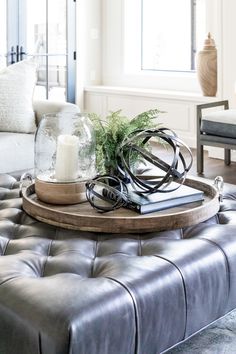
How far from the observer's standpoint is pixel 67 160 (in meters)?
1.89

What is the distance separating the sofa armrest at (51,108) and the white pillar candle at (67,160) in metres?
1.57

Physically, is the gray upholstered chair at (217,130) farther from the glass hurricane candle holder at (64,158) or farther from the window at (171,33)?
the glass hurricane candle holder at (64,158)

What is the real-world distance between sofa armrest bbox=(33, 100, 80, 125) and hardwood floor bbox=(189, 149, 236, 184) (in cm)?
132

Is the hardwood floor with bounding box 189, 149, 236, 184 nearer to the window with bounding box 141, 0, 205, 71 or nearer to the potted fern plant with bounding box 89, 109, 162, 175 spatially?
the window with bounding box 141, 0, 205, 71

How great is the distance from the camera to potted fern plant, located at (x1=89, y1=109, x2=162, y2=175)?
1.95 metres

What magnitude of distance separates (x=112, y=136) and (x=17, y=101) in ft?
5.38

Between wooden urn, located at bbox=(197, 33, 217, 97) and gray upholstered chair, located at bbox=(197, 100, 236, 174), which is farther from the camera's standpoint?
wooden urn, located at bbox=(197, 33, 217, 97)

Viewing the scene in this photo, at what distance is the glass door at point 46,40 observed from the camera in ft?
19.6

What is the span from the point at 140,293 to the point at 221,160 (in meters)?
3.72

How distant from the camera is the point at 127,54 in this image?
6.30 metres

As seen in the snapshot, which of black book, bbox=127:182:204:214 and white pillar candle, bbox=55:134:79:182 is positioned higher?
white pillar candle, bbox=55:134:79:182

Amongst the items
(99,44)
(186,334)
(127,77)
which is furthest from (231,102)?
(186,334)

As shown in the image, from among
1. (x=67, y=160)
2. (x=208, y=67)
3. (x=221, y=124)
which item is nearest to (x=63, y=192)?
(x=67, y=160)

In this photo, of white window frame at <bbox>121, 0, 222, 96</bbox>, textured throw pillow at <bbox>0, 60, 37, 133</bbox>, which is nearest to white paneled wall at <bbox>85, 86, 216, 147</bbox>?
white window frame at <bbox>121, 0, 222, 96</bbox>
